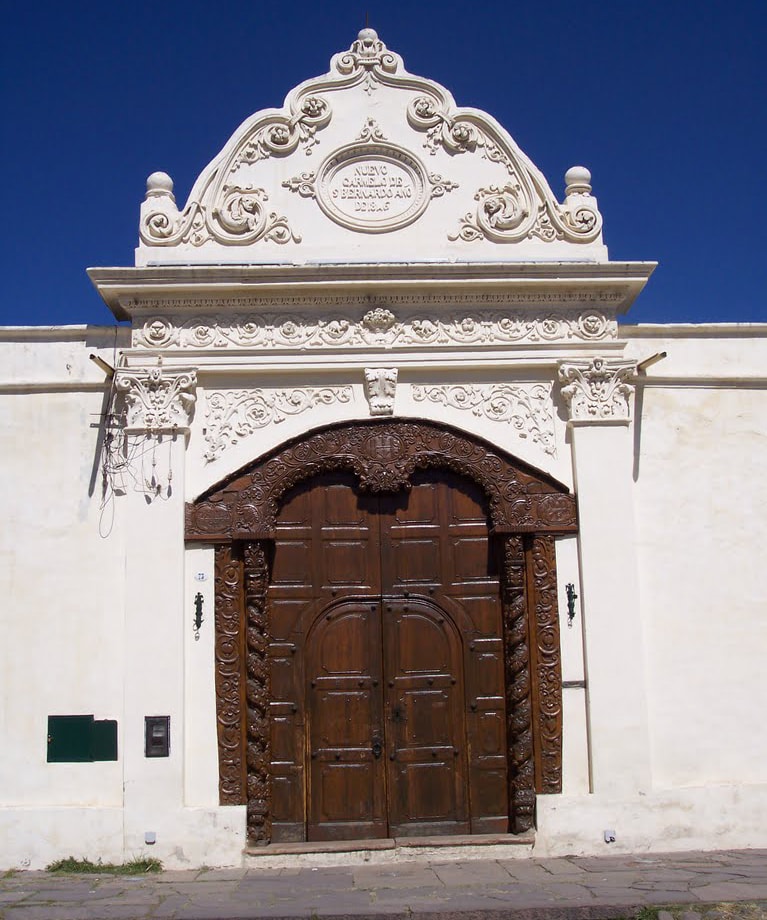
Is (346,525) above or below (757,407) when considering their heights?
below

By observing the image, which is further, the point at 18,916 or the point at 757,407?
the point at 757,407

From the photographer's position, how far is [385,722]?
26.0ft

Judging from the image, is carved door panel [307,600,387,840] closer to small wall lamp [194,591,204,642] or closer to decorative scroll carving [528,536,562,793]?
small wall lamp [194,591,204,642]

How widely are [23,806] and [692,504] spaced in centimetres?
597

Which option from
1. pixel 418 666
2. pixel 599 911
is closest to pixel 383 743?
pixel 418 666

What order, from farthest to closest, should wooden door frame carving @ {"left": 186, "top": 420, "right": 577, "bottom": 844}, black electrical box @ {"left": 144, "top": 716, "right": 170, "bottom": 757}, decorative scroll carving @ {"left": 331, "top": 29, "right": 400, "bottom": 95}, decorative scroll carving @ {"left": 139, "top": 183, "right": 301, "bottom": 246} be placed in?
decorative scroll carving @ {"left": 331, "top": 29, "right": 400, "bottom": 95} < decorative scroll carving @ {"left": 139, "top": 183, "right": 301, "bottom": 246} < wooden door frame carving @ {"left": 186, "top": 420, "right": 577, "bottom": 844} < black electrical box @ {"left": 144, "top": 716, "right": 170, "bottom": 757}

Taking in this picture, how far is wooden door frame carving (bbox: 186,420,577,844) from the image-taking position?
7777mm

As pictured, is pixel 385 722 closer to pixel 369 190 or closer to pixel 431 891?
pixel 431 891

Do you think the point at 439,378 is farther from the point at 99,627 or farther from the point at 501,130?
the point at 99,627

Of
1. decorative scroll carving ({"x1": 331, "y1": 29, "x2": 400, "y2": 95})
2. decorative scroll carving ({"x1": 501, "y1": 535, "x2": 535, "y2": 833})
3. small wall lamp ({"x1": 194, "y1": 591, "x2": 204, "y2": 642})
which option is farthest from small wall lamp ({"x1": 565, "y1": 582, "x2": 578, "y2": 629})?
decorative scroll carving ({"x1": 331, "y1": 29, "x2": 400, "y2": 95})

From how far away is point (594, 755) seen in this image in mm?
7805

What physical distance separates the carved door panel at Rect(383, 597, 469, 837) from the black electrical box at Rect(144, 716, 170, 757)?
1.75m

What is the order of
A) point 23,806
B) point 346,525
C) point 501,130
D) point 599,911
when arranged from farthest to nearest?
point 501,130
point 346,525
point 23,806
point 599,911

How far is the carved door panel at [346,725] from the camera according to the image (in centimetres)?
782
